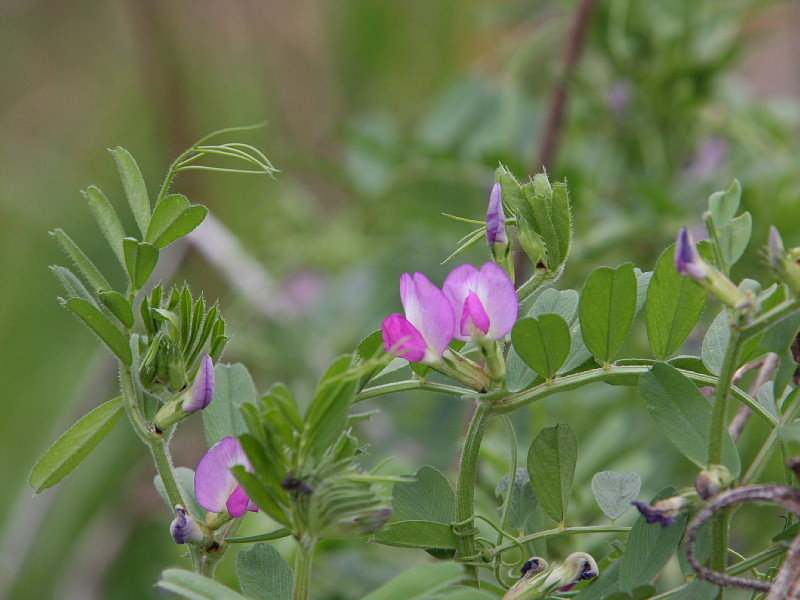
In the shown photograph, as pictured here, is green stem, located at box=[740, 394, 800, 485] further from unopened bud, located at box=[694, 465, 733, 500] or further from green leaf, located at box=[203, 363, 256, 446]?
green leaf, located at box=[203, 363, 256, 446]

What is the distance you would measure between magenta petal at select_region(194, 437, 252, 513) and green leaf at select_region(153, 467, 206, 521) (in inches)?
0.5

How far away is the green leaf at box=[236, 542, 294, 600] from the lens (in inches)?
9.3

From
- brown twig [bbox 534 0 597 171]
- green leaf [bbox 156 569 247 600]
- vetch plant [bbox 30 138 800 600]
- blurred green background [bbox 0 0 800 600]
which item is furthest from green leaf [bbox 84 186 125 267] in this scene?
brown twig [bbox 534 0 597 171]

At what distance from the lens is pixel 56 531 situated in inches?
38.9

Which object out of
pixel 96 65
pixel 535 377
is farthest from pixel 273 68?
pixel 535 377

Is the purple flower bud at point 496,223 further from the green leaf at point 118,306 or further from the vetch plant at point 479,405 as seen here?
the green leaf at point 118,306

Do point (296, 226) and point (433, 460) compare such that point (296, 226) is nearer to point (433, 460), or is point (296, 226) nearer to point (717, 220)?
point (433, 460)

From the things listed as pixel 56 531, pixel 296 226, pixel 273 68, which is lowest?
pixel 56 531

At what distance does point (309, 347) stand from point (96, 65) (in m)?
1.74

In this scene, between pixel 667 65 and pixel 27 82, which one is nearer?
pixel 667 65

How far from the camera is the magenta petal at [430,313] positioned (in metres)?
0.22

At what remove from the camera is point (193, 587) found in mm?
200

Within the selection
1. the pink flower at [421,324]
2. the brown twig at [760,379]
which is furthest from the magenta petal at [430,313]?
the brown twig at [760,379]

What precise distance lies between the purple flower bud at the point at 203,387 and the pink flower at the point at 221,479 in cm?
1
